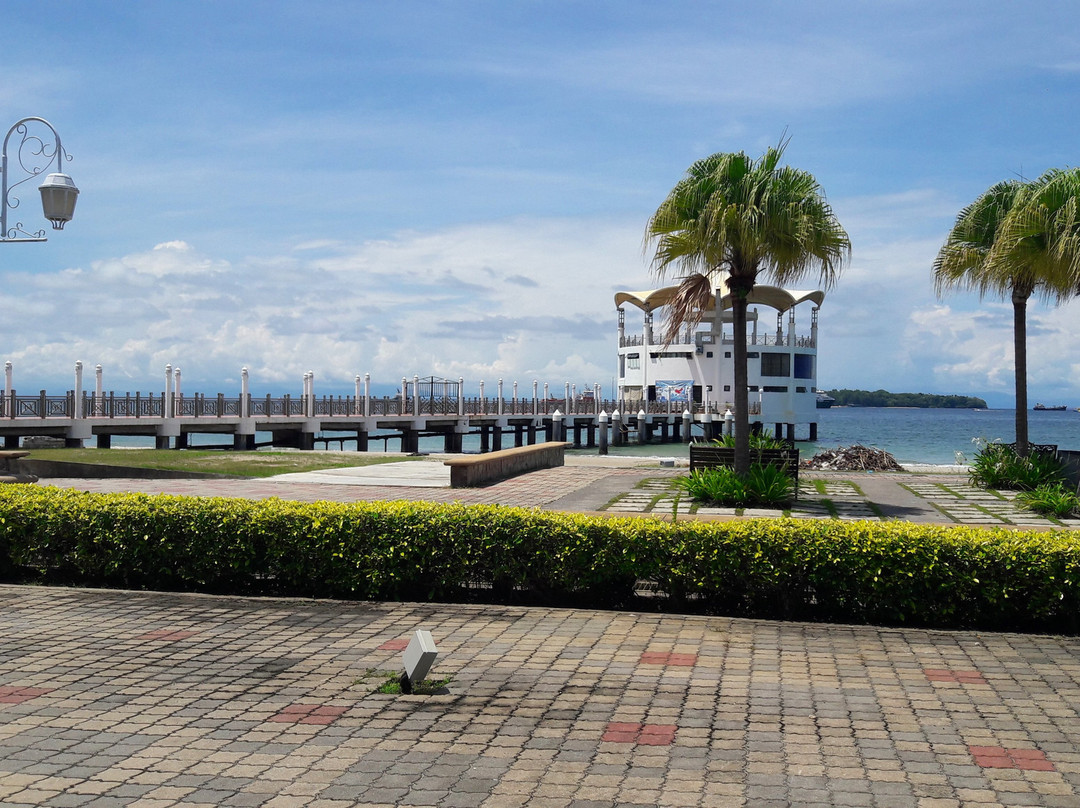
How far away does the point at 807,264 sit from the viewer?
12.9 m

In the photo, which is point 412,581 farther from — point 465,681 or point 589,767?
point 589,767

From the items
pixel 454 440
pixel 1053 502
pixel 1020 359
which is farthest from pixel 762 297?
pixel 1053 502

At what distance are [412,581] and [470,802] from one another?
389 cm

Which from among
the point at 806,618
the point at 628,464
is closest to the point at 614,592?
the point at 806,618

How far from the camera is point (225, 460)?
19.8 meters

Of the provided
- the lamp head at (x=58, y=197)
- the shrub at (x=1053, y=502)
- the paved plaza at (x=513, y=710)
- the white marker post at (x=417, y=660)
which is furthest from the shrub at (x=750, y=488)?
the lamp head at (x=58, y=197)

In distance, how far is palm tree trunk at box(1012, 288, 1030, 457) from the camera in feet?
54.4

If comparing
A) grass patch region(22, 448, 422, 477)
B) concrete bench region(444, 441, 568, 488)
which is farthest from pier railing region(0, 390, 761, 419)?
concrete bench region(444, 441, 568, 488)

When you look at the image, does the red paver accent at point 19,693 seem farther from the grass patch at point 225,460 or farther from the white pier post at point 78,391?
the white pier post at point 78,391

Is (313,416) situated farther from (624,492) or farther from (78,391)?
(624,492)

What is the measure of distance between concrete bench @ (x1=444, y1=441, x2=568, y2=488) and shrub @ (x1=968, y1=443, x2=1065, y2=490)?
8174 millimetres

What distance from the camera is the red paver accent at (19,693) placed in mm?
5203

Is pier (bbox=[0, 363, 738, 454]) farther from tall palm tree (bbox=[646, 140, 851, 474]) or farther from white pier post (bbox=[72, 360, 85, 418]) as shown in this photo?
tall palm tree (bbox=[646, 140, 851, 474])

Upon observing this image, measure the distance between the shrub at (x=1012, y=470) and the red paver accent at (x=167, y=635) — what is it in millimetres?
13263
